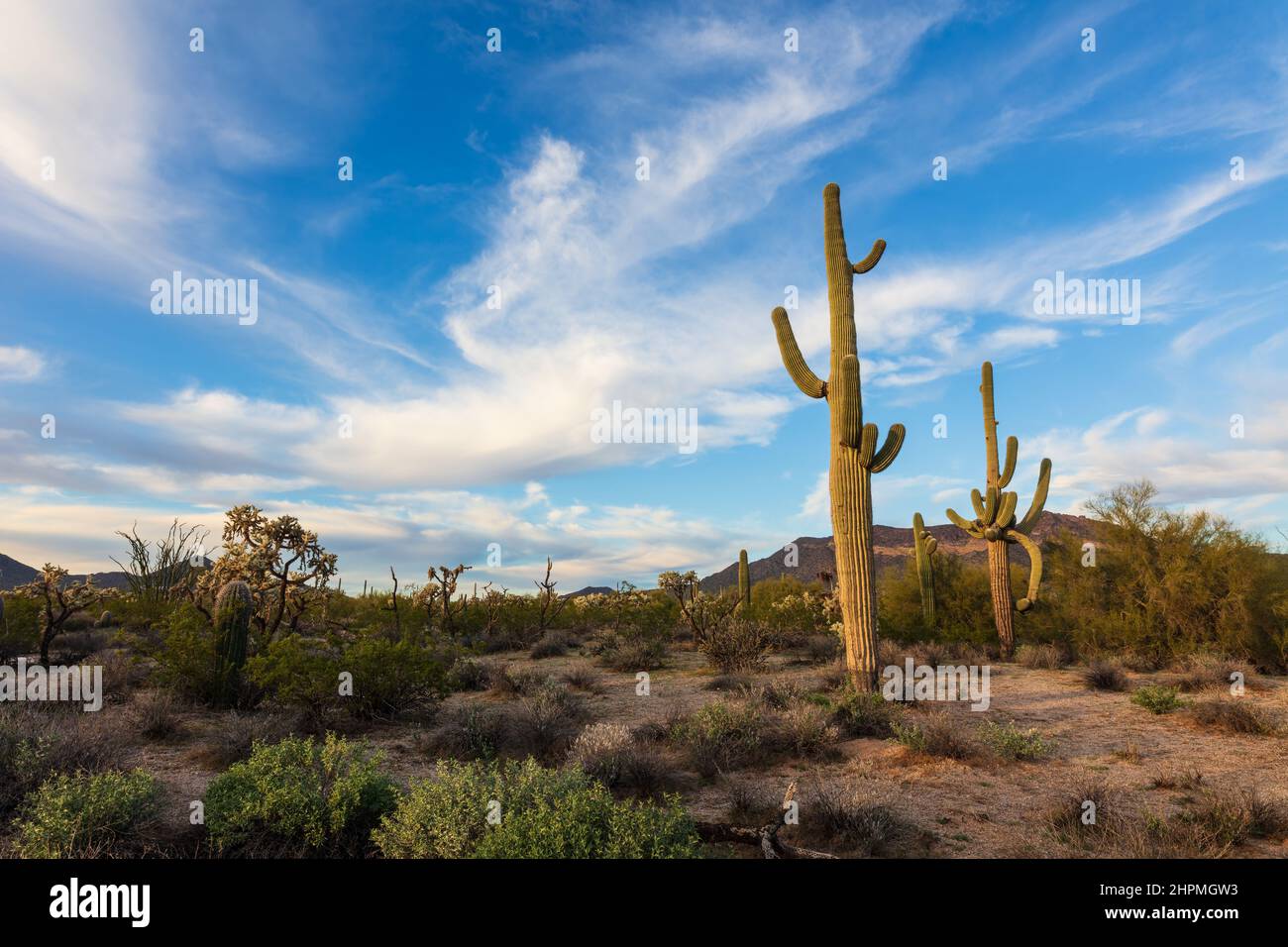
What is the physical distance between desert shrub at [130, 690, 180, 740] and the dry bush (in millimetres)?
434

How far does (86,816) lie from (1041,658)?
698 inches

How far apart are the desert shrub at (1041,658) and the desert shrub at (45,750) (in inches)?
687

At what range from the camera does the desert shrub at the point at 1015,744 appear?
7797mm

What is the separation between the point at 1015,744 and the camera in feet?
25.7

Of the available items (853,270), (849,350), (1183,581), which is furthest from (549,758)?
(1183,581)

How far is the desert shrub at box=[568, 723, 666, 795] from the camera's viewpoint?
668cm

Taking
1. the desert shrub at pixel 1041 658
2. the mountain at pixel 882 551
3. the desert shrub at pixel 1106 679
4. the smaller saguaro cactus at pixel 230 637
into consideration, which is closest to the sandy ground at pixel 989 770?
the smaller saguaro cactus at pixel 230 637

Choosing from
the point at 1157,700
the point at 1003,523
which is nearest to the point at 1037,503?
the point at 1003,523

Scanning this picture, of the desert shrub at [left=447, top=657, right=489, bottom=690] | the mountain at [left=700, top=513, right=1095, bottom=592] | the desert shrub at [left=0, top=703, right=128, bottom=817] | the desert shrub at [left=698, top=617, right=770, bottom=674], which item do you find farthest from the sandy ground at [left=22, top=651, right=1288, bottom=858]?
the mountain at [left=700, top=513, right=1095, bottom=592]

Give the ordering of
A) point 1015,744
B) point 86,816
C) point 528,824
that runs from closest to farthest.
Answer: point 528,824 < point 86,816 < point 1015,744

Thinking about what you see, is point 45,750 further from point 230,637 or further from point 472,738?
point 230,637
